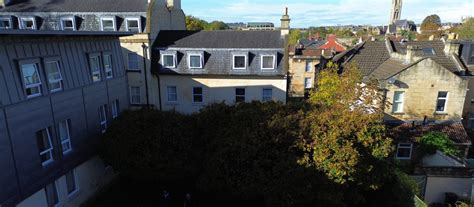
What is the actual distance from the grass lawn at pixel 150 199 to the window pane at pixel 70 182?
1.34 m

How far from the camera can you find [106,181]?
17734 mm

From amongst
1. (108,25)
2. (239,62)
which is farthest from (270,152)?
(108,25)

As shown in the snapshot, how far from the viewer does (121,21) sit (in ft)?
84.7

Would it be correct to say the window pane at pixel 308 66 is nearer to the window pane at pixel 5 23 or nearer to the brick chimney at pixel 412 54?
the brick chimney at pixel 412 54

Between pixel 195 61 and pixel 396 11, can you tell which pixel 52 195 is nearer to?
pixel 195 61

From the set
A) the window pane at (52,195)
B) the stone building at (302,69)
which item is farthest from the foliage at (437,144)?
the window pane at (52,195)

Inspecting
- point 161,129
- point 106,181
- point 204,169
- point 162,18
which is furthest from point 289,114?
point 162,18

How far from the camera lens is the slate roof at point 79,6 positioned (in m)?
26.1

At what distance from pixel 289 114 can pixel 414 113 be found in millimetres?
13935

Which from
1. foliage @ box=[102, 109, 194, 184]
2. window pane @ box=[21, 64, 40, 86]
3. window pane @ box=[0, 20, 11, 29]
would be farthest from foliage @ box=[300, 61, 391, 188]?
window pane @ box=[0, 20, 11, 29]

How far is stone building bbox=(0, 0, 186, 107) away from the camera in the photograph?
25203 mm

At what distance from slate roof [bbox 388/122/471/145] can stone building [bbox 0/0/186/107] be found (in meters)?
19.6

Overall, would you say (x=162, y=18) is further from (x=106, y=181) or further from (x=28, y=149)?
(x=28, y=149)

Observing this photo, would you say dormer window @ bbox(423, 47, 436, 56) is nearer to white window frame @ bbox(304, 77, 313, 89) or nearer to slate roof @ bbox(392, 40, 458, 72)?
slate roof @ bbox(392, 40, 458, 72)
